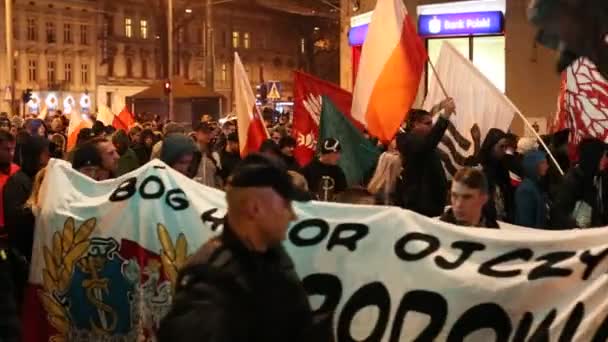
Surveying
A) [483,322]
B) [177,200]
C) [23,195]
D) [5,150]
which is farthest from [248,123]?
[483,322]

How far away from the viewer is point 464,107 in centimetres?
964

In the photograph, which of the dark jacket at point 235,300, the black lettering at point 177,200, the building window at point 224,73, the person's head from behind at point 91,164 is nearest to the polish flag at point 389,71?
the person's head from behind at point 91,164

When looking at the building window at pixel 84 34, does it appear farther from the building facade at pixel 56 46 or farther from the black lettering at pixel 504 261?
the black lettering at pixel 504 261

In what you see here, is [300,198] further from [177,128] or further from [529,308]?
[177,128]

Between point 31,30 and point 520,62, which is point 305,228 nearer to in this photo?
point 520,62

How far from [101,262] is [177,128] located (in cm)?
522

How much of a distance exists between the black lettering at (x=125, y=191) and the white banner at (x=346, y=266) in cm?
1

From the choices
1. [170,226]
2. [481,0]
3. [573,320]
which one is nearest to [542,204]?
[170,226]

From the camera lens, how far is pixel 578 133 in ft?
32.7

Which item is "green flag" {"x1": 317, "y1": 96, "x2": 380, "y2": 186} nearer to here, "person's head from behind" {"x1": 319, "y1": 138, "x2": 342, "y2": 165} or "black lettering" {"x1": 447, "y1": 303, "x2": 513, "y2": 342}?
"person's head from behind" {"x1": 319, "y1": 138, "x2": 342, "y2": 165}

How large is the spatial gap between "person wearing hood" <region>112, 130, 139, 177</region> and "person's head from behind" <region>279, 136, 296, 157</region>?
174 centimetres

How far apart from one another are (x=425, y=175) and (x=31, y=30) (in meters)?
70.3

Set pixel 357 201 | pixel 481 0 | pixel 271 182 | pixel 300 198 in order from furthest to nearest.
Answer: pixel 481 0 < pixel 357 201 < pixel 300 198 < pixel 271 182

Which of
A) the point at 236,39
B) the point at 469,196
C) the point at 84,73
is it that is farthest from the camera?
the point at 236,39
